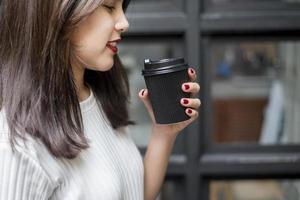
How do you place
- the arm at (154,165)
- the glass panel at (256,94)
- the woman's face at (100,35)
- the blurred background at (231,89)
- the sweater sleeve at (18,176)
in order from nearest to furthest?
the sweater sleeve at (18,176) → the woman's face at (100,35) → the arm at (154,165) → the blurred background at (231,89) → the glass panel at (256,94)

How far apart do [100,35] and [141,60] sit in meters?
0.68

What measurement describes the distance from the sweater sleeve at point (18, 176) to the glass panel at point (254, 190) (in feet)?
2.84

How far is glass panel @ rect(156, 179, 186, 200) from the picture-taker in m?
1.57

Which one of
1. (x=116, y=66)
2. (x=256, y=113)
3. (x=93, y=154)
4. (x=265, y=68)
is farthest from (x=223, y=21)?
(x=93, y=154)

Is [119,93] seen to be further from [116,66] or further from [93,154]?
[93,154]

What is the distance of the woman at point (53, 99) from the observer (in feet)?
2.66

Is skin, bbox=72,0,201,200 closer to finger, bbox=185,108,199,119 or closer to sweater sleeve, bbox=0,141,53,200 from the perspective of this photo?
finger, bbox=185,108,199,119

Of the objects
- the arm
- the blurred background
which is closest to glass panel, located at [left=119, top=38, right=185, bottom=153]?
the blurred background

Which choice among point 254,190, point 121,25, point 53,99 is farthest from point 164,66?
point 254,190

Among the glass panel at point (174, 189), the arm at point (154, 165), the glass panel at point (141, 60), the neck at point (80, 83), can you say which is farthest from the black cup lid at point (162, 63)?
the glass panel at point (174, 189)

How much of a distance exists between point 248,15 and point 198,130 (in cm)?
36

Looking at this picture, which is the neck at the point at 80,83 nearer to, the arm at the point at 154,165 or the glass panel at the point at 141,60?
the arm at the point at 154,165

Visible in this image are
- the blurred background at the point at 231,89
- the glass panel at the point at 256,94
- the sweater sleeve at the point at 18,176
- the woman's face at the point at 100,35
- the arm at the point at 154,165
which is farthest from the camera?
the glass panel at the point at 256,94

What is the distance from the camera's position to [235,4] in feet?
4.90
